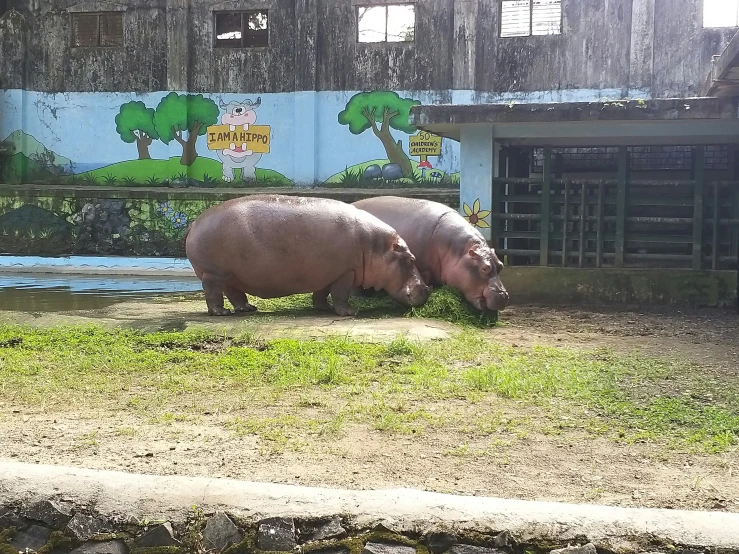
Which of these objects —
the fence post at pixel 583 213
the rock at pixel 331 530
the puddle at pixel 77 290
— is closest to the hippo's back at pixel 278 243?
the puddle at pixel 77 290

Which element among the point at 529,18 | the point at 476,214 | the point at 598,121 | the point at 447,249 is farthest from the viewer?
the point at 529,18

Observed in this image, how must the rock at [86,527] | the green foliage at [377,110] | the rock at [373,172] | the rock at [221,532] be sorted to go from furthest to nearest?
the rock at [373,172]
the green foliage at [377,110]
the rock at [86,527]
the rock at [221,532]

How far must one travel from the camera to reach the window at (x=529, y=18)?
59.7ft

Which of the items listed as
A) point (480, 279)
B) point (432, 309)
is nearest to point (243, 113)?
point (480, 279)

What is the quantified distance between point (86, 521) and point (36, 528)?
204 millimetres

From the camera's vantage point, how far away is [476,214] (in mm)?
10242

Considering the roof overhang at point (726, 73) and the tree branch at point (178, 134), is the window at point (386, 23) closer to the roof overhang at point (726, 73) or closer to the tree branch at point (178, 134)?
the tree branch at point (178, 134)

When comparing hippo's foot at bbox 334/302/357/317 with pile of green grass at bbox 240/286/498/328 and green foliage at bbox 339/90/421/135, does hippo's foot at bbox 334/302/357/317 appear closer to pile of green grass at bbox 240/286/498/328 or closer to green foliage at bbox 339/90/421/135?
pile of green grass at bbox 240/286/498/328

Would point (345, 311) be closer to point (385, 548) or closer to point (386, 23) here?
point (385, 548)

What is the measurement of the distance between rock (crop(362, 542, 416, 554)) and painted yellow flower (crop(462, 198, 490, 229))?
751 cm

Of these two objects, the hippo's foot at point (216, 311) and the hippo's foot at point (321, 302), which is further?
the hippo's foot at point (321, 302)

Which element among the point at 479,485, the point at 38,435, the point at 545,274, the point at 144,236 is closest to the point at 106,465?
the point at 38,435

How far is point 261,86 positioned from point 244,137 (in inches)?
46.2

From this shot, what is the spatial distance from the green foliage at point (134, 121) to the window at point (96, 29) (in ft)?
4.84
